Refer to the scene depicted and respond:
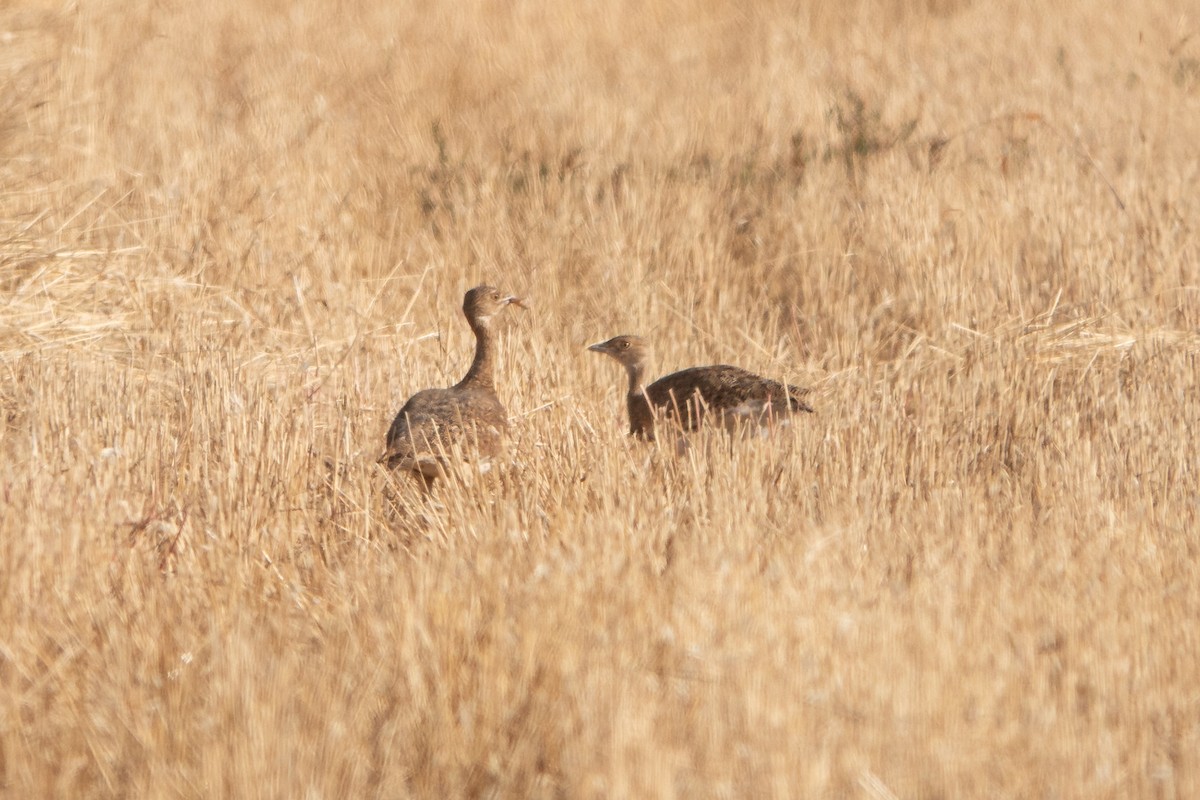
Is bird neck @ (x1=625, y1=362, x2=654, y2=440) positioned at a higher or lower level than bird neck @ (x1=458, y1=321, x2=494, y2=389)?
lower

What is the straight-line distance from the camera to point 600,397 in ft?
25.8

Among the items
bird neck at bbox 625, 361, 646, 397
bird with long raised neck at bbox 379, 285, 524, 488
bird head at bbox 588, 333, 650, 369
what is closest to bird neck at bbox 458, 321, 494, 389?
bird with long raised neck at bbox 379, 285, 524, 488

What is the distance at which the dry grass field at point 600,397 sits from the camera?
11.3 ft

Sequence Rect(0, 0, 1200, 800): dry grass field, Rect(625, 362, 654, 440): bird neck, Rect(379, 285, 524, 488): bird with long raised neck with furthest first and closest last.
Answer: Rect(625, 362, 654, 440): bird neck
Rect(379, 285, 524, 488): bird with long raised neck
Rect(0, 0, 1200, 800): dry grass field

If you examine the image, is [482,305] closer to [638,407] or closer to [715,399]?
[638,407]

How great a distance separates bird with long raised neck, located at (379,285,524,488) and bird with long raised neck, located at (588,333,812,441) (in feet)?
2.23

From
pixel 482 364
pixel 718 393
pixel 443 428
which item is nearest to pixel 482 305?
pixel 482 364

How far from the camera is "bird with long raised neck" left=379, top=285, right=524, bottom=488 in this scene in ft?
17.9

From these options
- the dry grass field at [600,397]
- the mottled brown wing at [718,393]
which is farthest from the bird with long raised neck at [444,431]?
the mottled brown wing at [718,393]

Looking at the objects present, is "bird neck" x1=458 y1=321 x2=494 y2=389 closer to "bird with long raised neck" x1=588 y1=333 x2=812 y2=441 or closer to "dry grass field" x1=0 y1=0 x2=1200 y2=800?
"dry grass field" x1=0 y1=0 x2=1200 y2=800

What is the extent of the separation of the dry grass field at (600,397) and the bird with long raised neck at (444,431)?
0.45 ft

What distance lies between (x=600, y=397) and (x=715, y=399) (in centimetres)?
154

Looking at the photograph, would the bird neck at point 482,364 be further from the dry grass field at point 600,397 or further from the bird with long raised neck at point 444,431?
the dry grass field at point 600,397

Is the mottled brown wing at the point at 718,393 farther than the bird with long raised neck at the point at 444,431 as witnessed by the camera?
Yes
